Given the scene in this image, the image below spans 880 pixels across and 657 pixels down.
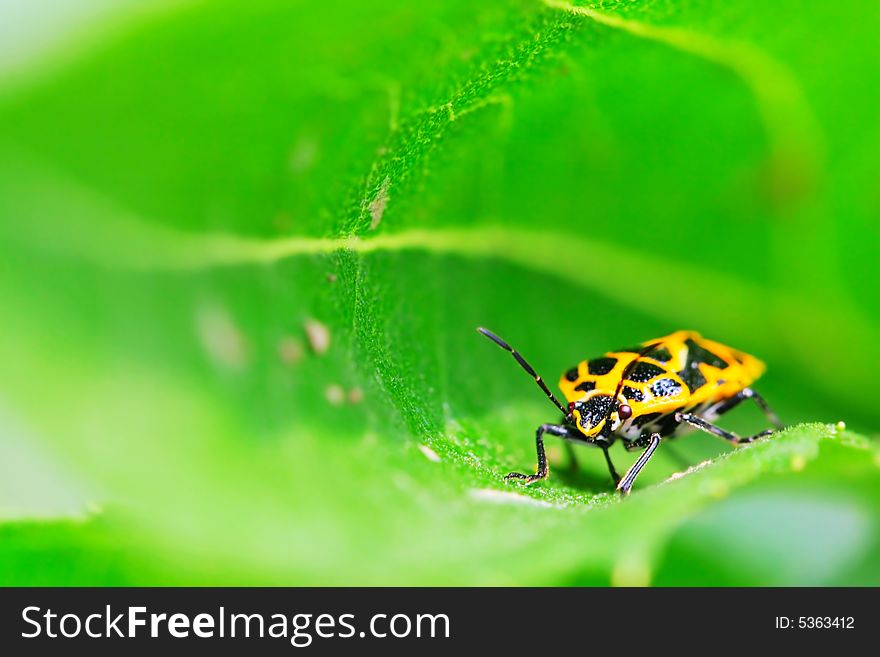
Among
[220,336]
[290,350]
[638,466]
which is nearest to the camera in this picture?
[290,350]

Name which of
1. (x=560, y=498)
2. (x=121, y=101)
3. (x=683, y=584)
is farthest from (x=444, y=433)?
(x=121, y=101)

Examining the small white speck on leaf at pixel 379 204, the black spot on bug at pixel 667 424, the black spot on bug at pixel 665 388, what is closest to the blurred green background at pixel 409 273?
the small white speck on leaf at pixel 379 204

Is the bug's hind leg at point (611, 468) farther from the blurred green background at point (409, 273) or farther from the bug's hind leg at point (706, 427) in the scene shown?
the bug's hind leg at point (706, 427)

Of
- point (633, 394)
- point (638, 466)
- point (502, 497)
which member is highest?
point (633, 394)

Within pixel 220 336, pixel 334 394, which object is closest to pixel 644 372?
pixel 334 394

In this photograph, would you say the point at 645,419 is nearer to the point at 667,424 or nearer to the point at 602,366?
the point at 667,424

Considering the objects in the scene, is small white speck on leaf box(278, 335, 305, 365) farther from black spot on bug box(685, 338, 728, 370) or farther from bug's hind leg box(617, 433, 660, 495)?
black spot on bug box(685, 338, 728, 370)

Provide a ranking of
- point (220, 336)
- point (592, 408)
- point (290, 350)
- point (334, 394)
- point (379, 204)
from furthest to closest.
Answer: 1. point (592, 408)
2. point (220, 336)
3. point (290, 350)
4. point (334, 394)
5. point (379, 204)

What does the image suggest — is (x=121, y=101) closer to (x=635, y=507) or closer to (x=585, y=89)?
(x=585, y=89)
